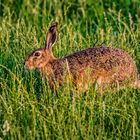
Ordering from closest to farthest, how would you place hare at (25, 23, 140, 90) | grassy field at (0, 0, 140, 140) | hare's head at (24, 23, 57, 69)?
1. grassy field at (0, 0, 140, 140)
2. hare at (25, 23, 140, 90)
3. hare's head at (24, 23, 57, 69)

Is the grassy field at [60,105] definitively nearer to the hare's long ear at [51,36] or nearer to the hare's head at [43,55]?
the hare's head at [43,55]

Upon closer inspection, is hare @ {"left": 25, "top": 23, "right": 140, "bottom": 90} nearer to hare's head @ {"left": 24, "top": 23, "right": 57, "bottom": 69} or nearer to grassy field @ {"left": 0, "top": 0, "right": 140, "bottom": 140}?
hare's head @ {"left": 24, "top": 23, "right": 57, "bottom": 69}

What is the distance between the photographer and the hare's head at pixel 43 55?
5924 mm

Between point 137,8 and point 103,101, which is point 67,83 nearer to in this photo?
point 103,101

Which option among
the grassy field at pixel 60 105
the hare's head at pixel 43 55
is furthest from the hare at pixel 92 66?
the grassy field at pixel 60 105

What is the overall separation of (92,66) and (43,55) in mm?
444

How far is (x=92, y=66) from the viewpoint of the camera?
19.3 feet

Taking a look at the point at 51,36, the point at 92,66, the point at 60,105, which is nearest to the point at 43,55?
the point at 51,36

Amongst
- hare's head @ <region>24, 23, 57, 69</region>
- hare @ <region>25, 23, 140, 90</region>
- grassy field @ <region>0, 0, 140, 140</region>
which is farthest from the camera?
hare's head @ <region>24, 23, 57, 69</region>

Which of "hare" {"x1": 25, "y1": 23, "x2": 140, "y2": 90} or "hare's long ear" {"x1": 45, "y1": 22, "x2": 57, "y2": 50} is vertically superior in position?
"hare's long ear" {"x1": 45, "y1": 22, "x2": 57, "y2": 50}

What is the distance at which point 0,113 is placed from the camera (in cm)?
504

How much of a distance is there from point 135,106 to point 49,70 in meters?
1.13

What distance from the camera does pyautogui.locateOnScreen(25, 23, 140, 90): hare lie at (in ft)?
18.9

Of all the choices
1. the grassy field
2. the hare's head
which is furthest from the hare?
the grassy field
